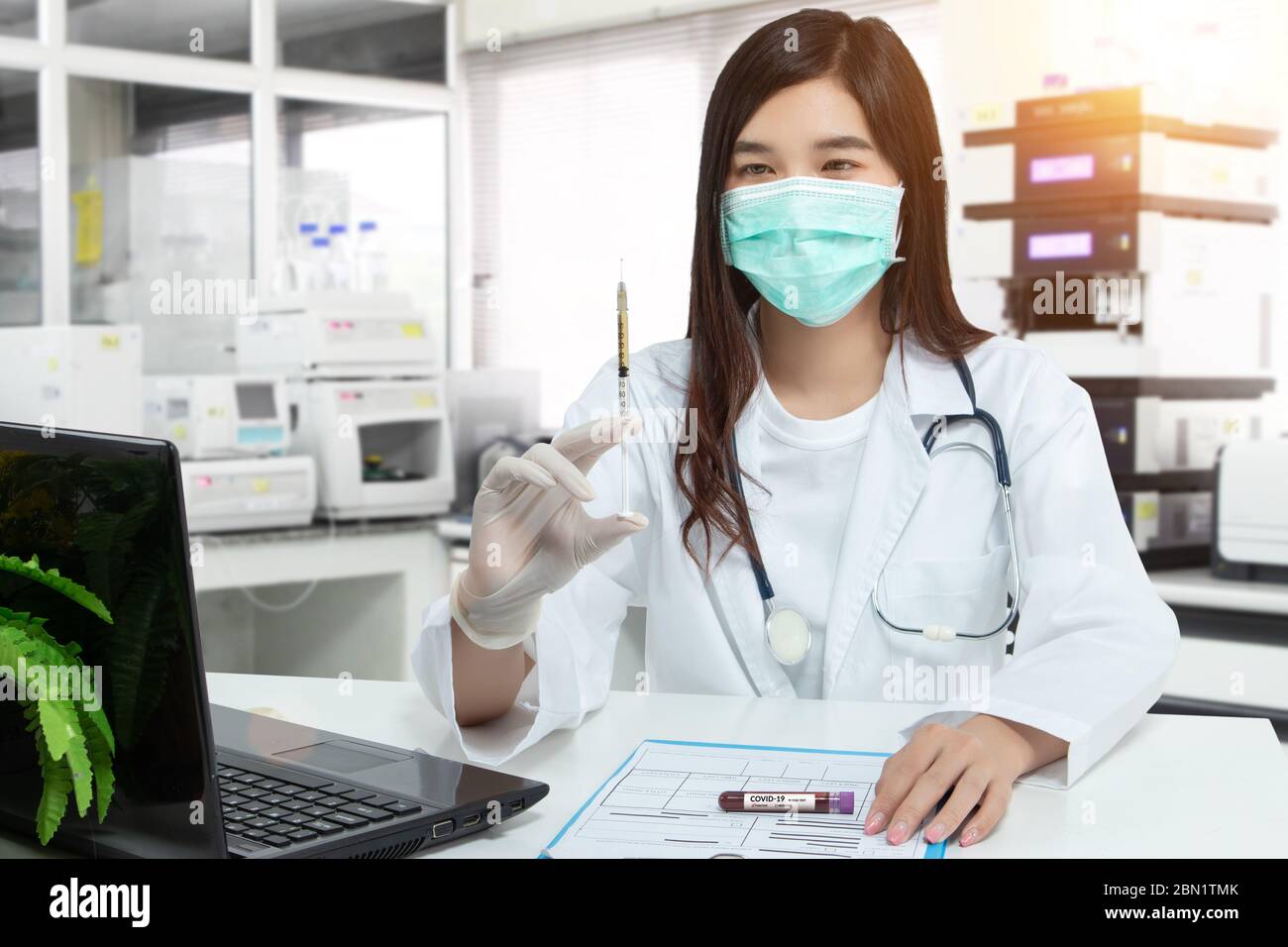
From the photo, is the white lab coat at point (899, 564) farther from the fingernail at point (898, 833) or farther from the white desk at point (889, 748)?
the fingernail at point (898, 833)

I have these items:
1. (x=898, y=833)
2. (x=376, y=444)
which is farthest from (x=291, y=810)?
(x=376, y=444)

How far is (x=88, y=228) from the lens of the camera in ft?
14.0

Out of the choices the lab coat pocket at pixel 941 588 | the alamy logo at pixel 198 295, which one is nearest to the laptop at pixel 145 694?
the lab coat pocket at pixel 941 588

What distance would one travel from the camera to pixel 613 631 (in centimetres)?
133

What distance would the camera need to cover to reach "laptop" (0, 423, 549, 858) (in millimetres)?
674

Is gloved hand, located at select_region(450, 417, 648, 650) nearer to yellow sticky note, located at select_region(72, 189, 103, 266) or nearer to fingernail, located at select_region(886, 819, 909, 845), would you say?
fingernail, located at select_region(886, 819, 909, 845)

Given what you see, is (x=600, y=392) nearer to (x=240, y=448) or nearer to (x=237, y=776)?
(x=237, y=776)

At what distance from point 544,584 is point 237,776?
0.95ft

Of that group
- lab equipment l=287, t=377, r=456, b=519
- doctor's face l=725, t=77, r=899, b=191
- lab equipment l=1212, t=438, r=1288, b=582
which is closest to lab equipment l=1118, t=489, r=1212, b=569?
lab equipment l=1212, t=438, r=1288, b=582

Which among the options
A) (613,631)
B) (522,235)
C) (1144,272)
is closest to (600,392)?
(613,631)

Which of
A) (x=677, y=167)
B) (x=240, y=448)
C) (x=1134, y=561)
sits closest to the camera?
(x=1134, y=561)

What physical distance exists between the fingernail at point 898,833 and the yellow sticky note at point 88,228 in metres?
4.04
